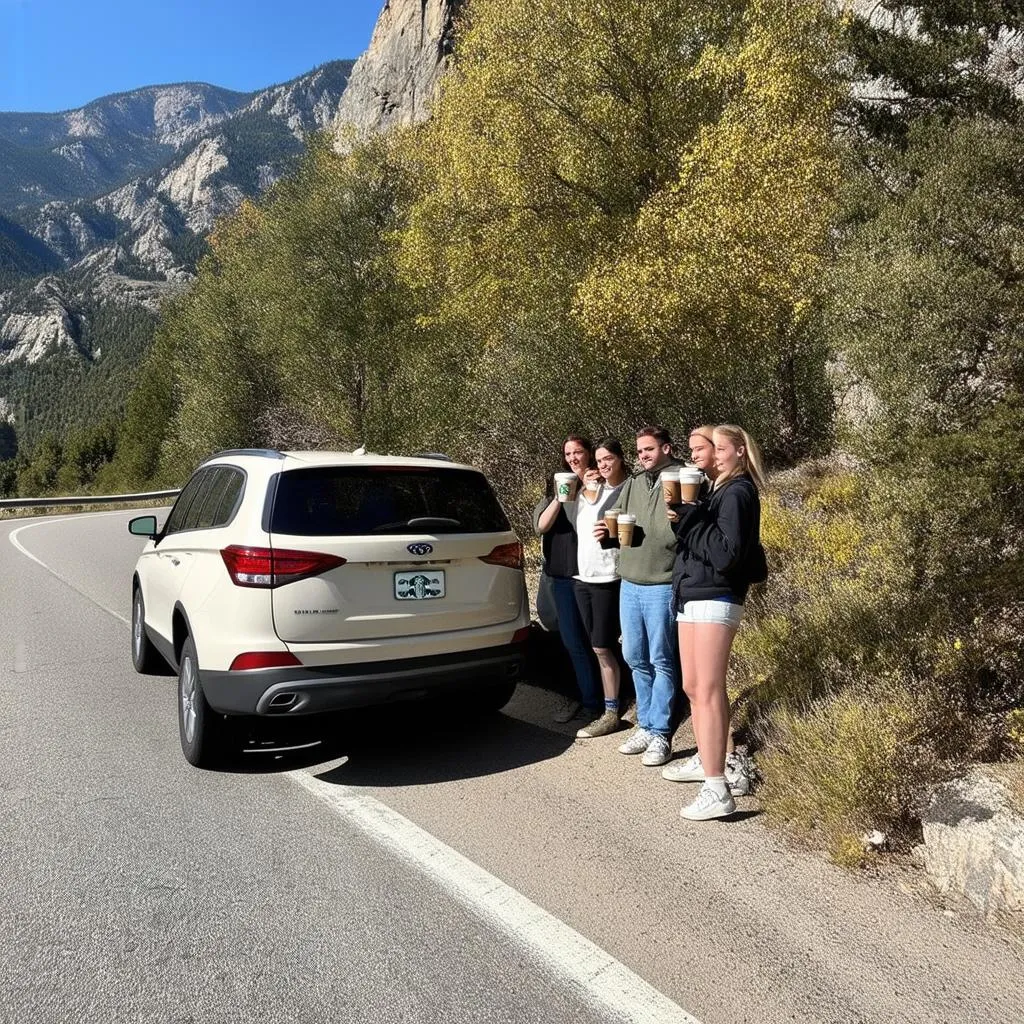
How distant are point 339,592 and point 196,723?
1.24 meters

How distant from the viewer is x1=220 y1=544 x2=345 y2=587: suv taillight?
14.0 feet

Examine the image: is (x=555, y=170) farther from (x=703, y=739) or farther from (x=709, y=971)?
(x=709, y=971)

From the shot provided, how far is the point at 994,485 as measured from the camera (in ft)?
16.4

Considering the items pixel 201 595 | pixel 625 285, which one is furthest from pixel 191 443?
pixel 201 595

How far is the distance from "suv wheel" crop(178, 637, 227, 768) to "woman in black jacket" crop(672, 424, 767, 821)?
259cm

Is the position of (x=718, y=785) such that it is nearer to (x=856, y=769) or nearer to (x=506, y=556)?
(x=856, y=769)

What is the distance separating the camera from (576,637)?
547 cm

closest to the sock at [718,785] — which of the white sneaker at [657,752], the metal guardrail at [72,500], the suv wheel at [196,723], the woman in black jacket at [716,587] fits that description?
the woman in black jacket at [716,587]

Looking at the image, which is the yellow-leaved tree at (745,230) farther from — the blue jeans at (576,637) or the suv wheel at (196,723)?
the suv wheel at (196,723)

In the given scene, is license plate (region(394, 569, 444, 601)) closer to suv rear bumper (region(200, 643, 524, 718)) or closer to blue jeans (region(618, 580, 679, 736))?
suv rear bumper (region(200, 643, 524, 718))

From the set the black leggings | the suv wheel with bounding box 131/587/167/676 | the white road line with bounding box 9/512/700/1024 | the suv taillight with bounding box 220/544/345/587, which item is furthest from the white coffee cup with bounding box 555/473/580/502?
the suv wheel with bounding box 131/587/167/676

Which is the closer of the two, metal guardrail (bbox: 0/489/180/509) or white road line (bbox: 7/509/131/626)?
white road line (bbox: 7/509/131/626)

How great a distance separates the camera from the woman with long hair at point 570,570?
5.34 metres

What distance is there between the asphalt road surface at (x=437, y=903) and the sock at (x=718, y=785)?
151 millimetres
